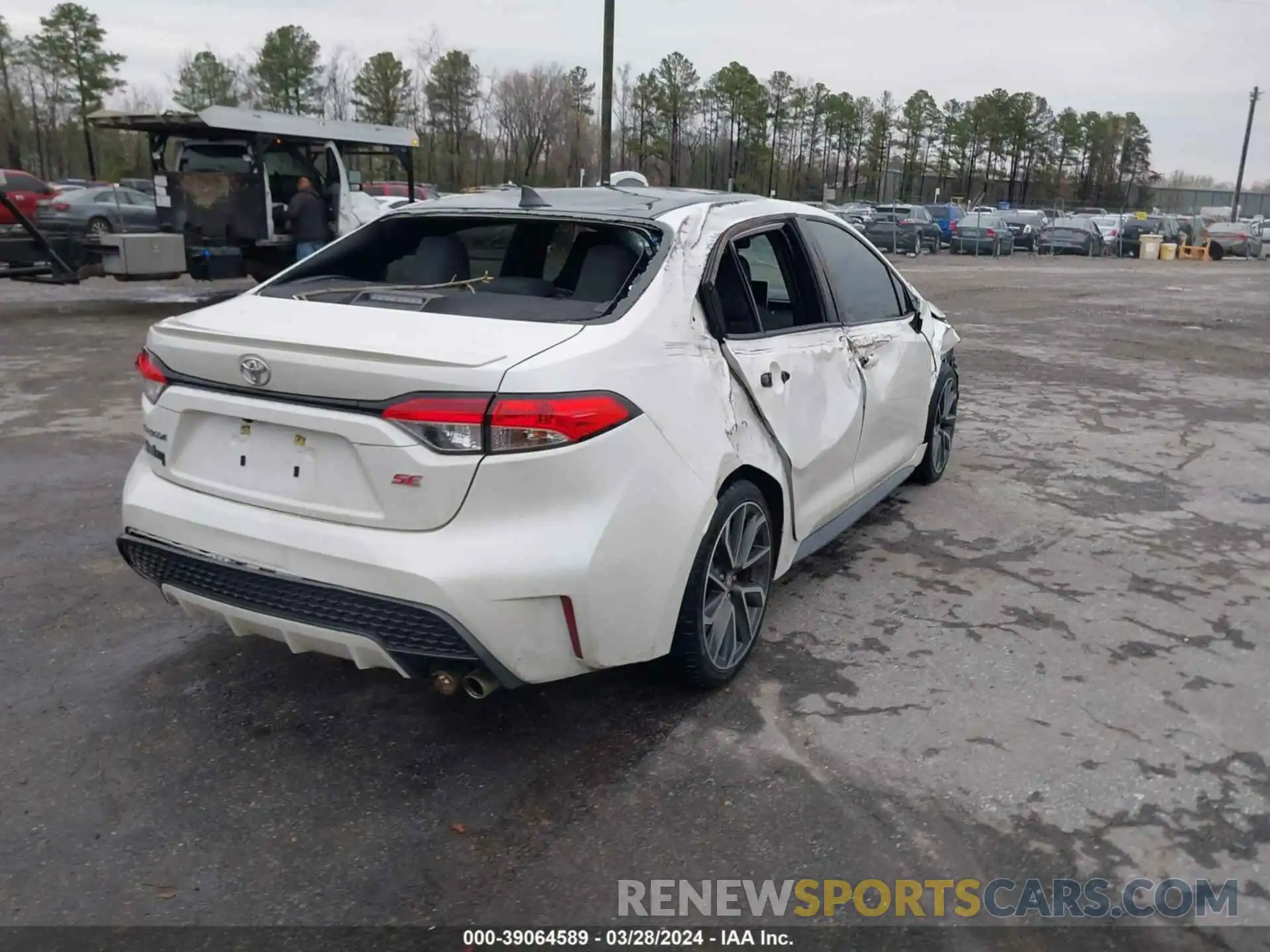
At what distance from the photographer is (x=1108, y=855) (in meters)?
2.82

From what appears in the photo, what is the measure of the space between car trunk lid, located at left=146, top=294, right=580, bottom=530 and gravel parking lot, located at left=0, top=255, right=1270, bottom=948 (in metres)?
0.83

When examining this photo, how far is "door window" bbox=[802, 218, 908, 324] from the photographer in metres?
4.49

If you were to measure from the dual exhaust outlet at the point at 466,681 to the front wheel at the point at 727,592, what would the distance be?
0.66m

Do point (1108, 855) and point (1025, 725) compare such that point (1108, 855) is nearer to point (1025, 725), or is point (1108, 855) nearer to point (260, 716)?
point (1025, 725)

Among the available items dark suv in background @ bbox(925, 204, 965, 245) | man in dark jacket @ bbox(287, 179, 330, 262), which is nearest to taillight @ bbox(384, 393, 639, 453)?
man in dark jacket @ bbox(287, 179, 330, 262)

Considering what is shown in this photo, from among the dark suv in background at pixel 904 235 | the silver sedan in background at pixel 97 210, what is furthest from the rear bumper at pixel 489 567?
the dark suv in background at pixel 904 235

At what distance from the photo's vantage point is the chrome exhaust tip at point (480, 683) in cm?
292

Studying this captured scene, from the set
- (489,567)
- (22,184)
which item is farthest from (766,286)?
(22,184)

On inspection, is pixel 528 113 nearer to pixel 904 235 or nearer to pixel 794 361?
pixel 904 235

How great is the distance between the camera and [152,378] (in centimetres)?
327

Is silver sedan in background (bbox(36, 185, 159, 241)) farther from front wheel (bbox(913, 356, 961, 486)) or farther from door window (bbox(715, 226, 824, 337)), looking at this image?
door window (bbox(715, 226, 824, 337))

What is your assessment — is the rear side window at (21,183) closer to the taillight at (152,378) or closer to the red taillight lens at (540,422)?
the taillight at (152,378)

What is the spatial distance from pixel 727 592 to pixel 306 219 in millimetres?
11512

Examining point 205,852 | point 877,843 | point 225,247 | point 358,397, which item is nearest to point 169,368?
point 358,397
